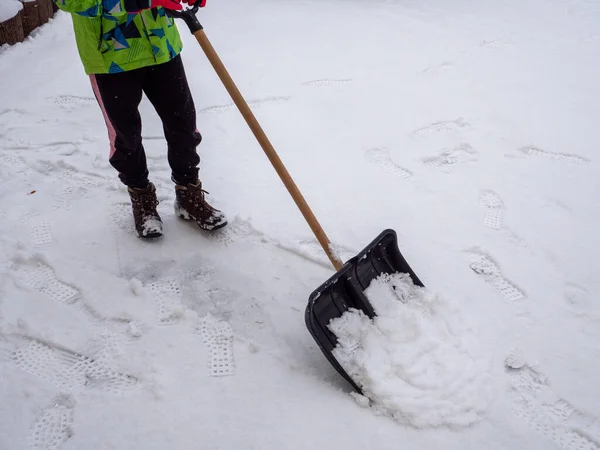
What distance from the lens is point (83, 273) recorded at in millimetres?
1986

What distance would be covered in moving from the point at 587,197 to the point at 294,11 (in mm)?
3615

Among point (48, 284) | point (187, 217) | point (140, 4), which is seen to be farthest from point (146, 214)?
point (140, 4)

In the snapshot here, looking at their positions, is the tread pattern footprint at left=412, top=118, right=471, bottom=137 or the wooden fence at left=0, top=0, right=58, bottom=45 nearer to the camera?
the tread pattern footprint at left=412, top=118, right=471, bottom=137

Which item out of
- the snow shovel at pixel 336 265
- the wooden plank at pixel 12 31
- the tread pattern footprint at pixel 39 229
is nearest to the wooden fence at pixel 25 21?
the wooden plank at pixel 12 31

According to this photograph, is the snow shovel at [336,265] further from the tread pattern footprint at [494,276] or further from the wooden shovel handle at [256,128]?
the tread pattern footprint at [494,276]

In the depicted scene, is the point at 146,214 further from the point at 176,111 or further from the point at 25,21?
the point at 25,21

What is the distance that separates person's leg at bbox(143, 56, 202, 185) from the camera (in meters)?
1.85

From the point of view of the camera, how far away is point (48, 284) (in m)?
1.93

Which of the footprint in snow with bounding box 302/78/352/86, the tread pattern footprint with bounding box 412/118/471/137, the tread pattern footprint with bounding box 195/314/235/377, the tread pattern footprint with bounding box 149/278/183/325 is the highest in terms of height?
the footprint in snow with bounding box 302/78/352/86

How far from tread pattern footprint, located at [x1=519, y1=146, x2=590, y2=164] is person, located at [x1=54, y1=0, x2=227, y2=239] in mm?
1970

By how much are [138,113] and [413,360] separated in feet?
4.71

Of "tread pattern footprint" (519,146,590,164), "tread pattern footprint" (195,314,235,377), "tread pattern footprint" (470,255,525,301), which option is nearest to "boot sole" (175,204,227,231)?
"tread pattern footprint" (195,314,235,377)

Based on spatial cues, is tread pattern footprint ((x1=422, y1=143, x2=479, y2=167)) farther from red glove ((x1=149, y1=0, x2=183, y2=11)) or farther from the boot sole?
red glove ((x1=149, y1=0, x2=183, y2=11))

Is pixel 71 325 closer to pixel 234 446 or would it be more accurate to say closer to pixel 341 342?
pixel 234 446
